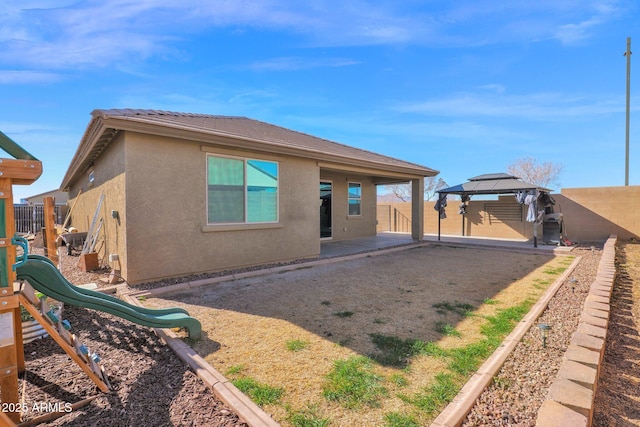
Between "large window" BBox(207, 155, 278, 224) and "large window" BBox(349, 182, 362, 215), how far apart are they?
5910 mm

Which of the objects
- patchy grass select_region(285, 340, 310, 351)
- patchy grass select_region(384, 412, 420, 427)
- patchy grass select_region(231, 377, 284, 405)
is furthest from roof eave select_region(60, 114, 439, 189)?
patchy grass select_region(384, 412, 420, 427)

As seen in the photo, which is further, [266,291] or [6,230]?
[266,291]

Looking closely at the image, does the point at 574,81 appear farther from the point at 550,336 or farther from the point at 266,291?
the point at 266,291

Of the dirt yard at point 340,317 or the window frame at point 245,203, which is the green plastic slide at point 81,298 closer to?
the dirt yard at point 340,317

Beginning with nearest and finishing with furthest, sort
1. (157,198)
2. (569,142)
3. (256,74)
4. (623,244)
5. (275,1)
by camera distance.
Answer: (157,198) → (275,1) → (256,74) → (623,244) → (569,142)

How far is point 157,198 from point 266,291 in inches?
109

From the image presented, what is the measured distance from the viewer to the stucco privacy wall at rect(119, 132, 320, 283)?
206 inches

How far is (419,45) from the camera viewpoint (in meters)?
10.3

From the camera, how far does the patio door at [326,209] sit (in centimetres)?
1173

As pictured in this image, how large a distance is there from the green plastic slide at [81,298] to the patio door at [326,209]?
338 inches

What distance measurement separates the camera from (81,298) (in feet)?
8.72

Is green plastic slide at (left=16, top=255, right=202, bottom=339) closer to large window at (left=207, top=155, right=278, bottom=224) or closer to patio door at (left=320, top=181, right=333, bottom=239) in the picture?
large window at (left=207, top=155, right=278, bottom=224)

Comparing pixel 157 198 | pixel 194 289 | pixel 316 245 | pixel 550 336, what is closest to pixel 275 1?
pixel 157 198

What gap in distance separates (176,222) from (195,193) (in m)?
0.70
